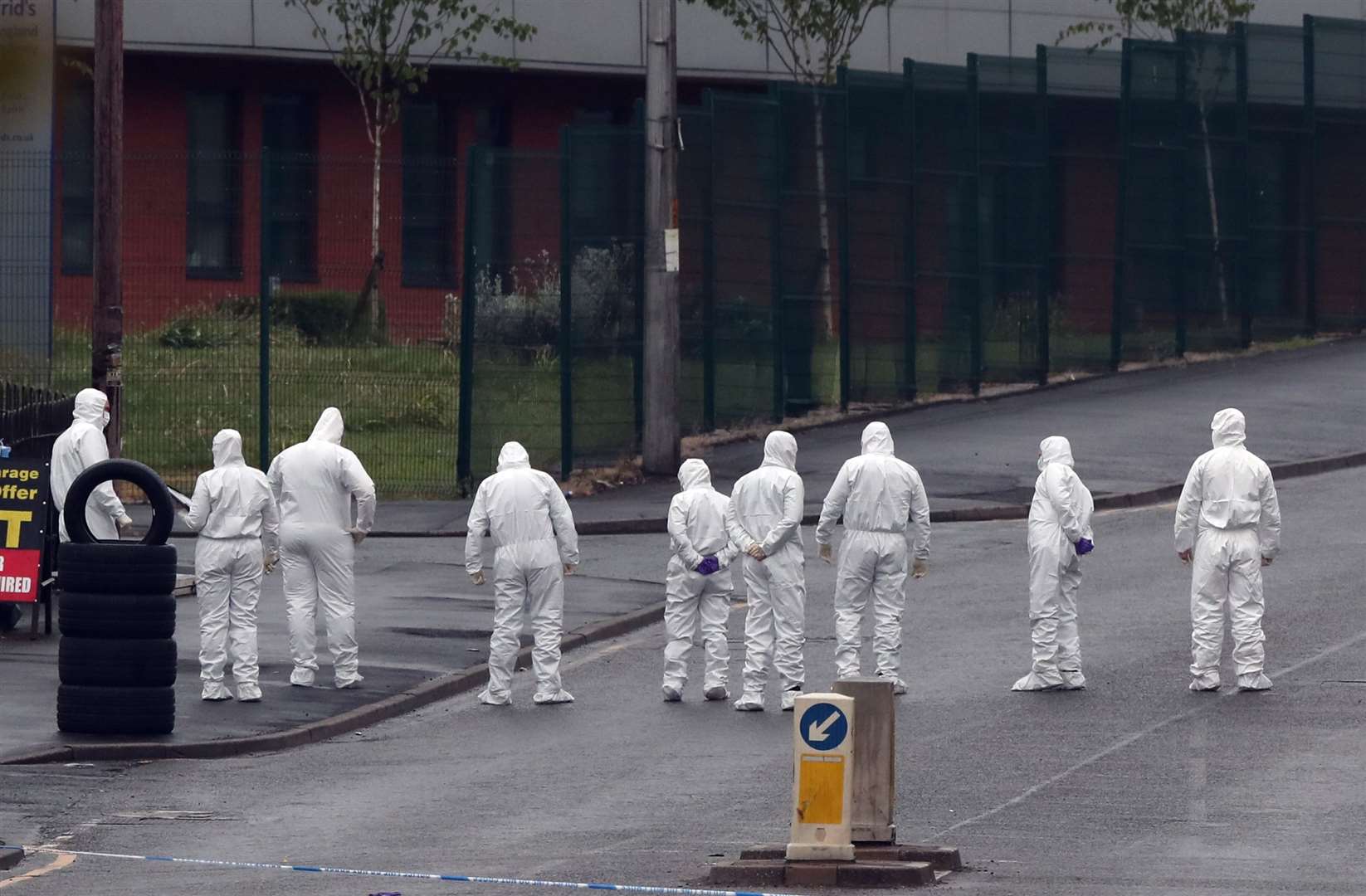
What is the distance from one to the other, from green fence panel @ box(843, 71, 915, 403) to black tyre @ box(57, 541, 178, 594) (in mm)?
14732

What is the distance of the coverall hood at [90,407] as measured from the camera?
15.7 meters

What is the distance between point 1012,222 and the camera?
28094 mm

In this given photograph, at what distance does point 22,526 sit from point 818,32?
61.9ft

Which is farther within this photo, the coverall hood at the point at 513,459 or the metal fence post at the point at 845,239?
the metal fence post at the point at 845,239

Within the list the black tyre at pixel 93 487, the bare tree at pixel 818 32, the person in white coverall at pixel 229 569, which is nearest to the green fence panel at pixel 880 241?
the bare tree at pixel 818 32

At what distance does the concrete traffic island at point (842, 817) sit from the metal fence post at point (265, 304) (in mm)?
14256

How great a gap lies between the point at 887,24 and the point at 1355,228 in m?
9.68

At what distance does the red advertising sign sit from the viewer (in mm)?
15305

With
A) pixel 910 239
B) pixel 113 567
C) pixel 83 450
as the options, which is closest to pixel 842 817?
pixel 113 567

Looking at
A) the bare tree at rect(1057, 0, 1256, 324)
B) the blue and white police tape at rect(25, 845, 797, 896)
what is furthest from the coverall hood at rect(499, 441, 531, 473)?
the bare tree at rect(1057, 0, 1256, 324)

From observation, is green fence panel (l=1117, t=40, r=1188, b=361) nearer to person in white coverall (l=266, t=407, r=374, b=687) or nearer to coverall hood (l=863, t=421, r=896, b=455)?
coverall hood (l=863, t=421, r=896, b=455)

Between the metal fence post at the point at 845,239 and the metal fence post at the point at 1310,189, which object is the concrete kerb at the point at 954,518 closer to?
the metal fence post at the point at 845,239

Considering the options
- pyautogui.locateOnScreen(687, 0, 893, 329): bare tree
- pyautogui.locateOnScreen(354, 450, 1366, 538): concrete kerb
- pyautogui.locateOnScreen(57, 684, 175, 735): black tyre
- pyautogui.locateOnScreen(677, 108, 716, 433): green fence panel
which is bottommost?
pyautogui.locateOnScreen(57, 684, 175, 735): black tyre

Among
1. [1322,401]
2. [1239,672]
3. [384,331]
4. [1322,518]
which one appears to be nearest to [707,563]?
[1239,672]
